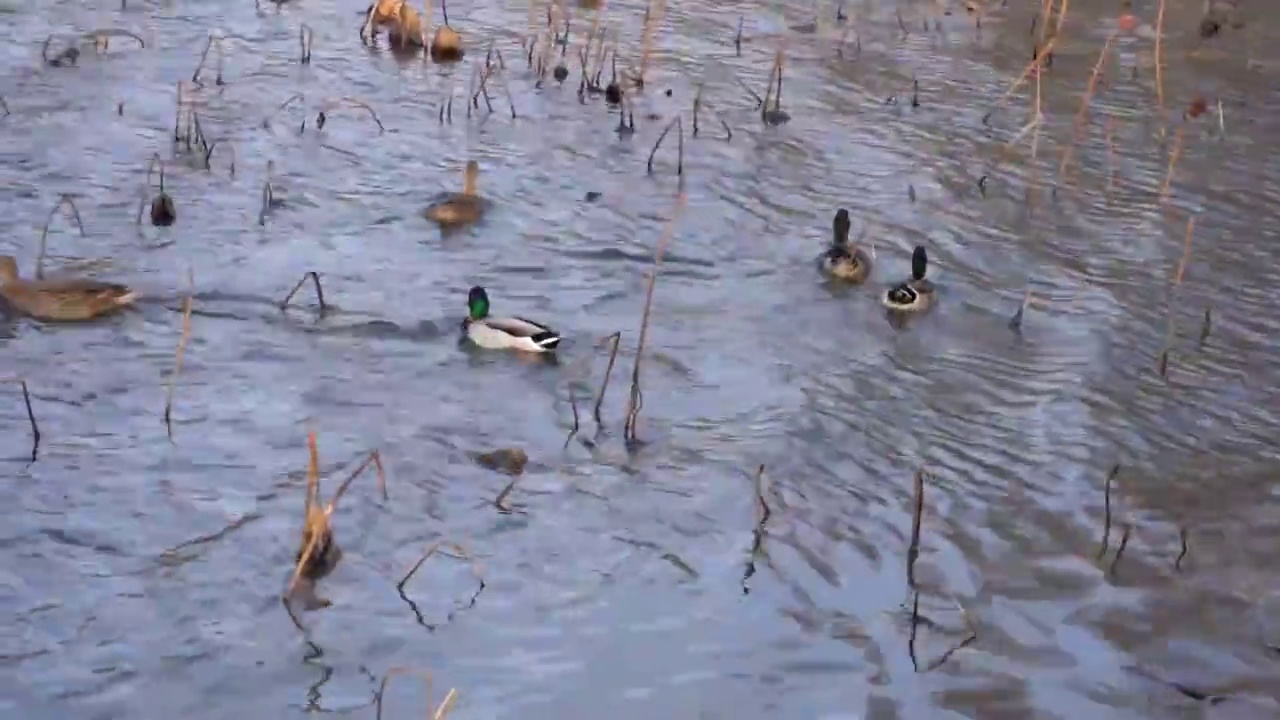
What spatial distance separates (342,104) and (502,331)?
4.58 metres

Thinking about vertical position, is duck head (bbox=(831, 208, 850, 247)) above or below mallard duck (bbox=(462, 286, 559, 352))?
above

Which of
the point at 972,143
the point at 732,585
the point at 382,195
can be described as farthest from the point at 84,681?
the point at 972,143

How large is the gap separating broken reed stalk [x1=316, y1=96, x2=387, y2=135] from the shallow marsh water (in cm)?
9

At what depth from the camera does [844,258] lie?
10180 millimetres

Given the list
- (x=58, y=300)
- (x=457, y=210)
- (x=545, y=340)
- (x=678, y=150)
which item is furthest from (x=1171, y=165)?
(x=58, y=300)

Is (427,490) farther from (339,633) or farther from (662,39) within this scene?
(662,39)

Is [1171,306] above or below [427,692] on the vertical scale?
above

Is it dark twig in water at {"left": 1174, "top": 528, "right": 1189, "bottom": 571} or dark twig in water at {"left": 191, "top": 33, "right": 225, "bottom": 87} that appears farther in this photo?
dark twig in water at {"left": 191, "top": 33, "right": 225, "bottom": 87}

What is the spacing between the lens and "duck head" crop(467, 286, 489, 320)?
931cm

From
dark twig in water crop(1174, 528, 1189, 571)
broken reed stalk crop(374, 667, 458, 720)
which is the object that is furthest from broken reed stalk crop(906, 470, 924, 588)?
broken reed stalk crop(374, 667, 458, 720)

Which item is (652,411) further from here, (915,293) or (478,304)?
(915,293)

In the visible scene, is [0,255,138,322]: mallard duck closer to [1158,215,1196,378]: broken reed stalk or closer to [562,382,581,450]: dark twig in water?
[562,382,581,450]: dark twig in water

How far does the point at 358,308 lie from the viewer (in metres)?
9.46

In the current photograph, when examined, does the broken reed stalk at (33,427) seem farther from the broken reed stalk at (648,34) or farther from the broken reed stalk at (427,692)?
the broken reed stalk at (648,34)
